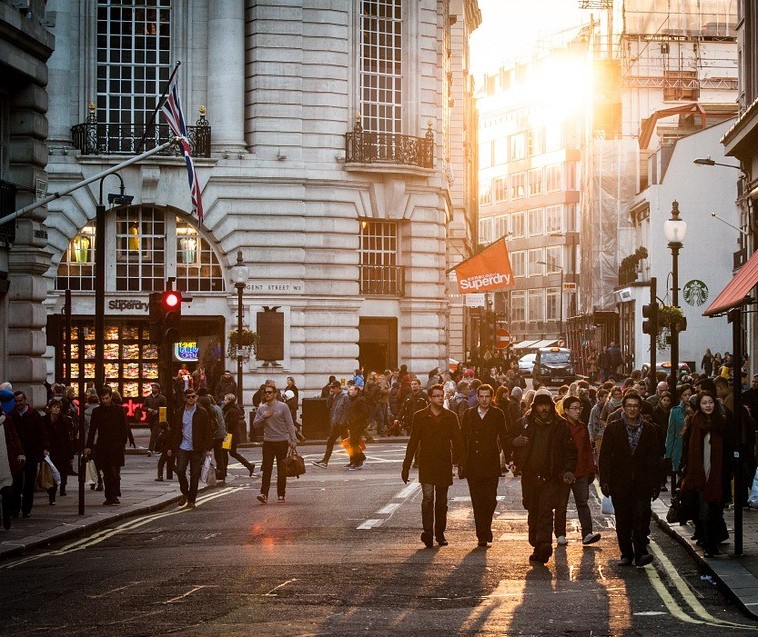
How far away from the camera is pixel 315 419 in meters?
40.4

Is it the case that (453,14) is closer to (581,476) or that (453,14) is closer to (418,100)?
(418,100)

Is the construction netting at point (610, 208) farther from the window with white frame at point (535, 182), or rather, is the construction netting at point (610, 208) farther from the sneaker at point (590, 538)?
the sneaker at point (590, 538)

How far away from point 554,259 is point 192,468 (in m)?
108

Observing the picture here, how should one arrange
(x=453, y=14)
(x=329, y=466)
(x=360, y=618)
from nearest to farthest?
(x=360, y=618)
(x=329, y=466)
(x=453, y=14)

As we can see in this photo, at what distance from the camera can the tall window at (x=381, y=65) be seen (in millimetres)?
46906

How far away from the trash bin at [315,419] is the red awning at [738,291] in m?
22.7

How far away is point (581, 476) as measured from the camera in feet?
58.7

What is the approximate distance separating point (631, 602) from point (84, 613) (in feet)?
14.9

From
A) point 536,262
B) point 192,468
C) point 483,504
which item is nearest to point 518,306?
point 536,262

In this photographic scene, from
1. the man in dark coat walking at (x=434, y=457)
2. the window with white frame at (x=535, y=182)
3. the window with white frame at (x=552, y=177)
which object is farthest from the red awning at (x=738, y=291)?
the window with white frame at (x=535, y=182)

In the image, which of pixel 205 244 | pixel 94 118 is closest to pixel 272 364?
pixel 205 244

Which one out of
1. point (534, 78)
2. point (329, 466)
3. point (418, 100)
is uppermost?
point (534, 78)

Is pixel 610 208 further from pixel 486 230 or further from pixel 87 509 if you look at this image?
pixel 486 230

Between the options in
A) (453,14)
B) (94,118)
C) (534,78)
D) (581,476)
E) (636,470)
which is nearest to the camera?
(636,470)
